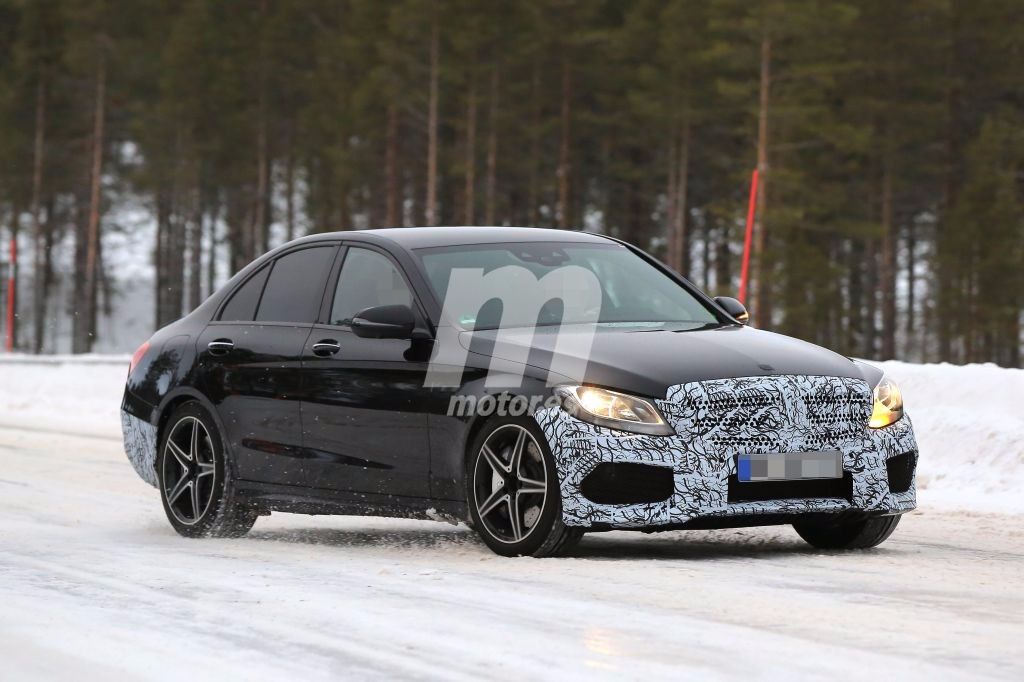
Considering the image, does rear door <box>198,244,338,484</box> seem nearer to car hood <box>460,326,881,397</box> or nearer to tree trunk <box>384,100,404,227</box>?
car hood <box>460,326,881,397</box>

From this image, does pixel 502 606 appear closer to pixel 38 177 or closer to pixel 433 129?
pixel 433 129

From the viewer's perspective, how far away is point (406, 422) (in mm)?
8484

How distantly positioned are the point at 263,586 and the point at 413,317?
173 centimetres

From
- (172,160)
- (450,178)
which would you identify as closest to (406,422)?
(450,178)

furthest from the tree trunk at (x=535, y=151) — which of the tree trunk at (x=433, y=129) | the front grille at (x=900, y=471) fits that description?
the front grille at (x=900, y=471)

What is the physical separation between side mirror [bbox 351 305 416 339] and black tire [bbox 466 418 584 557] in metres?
0.70

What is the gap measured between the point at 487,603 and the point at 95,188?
64.7 metres

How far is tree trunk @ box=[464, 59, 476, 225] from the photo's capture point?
2249 inches

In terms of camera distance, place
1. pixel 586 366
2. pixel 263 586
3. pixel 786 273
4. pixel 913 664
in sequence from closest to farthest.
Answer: pixel 913 664
pixel 263 586
pixel 586 366
pixel 786 273

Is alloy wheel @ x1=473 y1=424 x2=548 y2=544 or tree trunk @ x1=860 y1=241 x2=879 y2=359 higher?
tree trunk @ x1=860 y1=241 x2=879 y2=359

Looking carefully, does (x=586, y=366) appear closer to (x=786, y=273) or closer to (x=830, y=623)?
(x=830, y=623)

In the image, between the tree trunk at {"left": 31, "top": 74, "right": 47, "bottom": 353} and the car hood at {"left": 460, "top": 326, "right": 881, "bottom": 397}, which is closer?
the car hood at {"left": 460, "top": 326, "right": 881, "bottom": 397}

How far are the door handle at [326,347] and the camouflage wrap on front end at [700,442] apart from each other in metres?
1.58

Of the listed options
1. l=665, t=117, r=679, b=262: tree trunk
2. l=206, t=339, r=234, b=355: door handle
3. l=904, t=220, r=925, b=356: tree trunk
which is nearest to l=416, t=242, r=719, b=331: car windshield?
l=206, t=339, r=234, b=355: door handle
